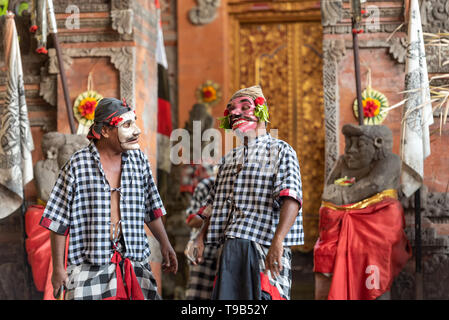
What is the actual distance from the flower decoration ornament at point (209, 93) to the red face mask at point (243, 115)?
15.9ft

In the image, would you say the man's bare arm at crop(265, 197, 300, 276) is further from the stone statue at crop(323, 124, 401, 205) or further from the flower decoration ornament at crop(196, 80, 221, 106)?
the flower decoration ornament at crop(196, 80, 221, 106)

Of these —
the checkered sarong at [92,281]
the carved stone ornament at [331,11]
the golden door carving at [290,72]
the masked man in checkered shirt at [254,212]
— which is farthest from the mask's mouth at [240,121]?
the golden door carving at [290,72]

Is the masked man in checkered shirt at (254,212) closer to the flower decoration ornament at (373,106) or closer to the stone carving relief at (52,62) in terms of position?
the flower decoration ornament at (373,106)

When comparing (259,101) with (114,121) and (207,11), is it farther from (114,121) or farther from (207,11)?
(207,11)

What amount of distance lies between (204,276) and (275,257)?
1.81 feet

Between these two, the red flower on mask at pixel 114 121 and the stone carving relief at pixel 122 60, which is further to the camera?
the stone carving relief at pixel 122 60

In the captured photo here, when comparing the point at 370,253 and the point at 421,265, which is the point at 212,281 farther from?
Answer: the point at 421,265

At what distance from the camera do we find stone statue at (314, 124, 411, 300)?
17.5 ft

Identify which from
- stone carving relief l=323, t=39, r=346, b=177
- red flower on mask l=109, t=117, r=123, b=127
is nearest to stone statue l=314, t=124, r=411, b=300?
stone carving relief l=323, t=39, r=346, b=177

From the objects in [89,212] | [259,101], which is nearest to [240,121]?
[259,101]

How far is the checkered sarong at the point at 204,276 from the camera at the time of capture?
372cm

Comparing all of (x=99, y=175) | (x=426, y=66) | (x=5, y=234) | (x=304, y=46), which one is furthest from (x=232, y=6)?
(x=99, y=175)

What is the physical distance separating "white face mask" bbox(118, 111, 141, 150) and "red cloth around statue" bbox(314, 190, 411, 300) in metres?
2.23

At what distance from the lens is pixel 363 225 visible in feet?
17.8
